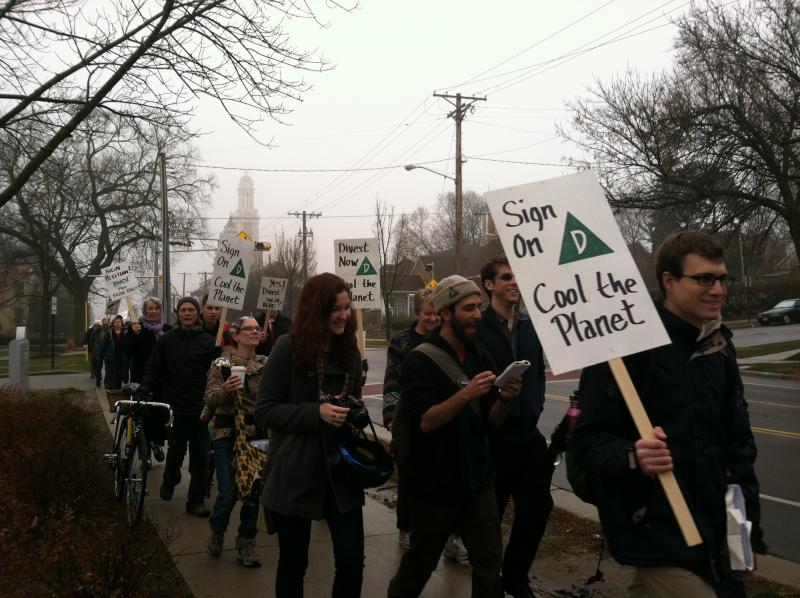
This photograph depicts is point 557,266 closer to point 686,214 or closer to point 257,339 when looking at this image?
point 257,339

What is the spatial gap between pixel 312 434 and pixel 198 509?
3748 millimetres

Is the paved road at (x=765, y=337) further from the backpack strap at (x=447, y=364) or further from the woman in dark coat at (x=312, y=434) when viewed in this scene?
the woman in dark coat at (x=312, y=434)

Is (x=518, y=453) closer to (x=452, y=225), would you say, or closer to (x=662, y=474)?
(x=662, y=474)

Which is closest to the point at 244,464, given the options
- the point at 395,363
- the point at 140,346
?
the point at 395,363

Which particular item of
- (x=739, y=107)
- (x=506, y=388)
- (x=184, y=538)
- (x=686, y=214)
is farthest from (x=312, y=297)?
(x=686, y=214)

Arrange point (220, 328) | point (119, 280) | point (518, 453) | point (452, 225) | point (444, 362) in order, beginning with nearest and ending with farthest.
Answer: point (444, 362) → point (518, 453) → point (220, 328) → point (119, 280) → point (452, 225)

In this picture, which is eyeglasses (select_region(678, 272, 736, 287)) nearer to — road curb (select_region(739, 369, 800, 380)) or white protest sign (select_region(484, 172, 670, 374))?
white protest sign (select_region(484, 172, 670, 374))

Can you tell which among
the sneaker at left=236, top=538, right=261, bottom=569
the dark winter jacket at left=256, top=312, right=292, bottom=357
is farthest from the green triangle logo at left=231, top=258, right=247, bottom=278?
the sneaker at left=236, top=538, right=261, bottom=569

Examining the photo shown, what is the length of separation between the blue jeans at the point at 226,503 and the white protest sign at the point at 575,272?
10.7 ft

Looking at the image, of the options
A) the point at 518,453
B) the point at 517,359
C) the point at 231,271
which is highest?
the point at 231,271

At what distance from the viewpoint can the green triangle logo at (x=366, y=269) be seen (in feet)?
32.1

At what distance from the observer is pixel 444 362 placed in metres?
4.03

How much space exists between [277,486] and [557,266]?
5.62ft

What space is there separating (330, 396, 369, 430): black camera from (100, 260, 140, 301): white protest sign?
392 inches
